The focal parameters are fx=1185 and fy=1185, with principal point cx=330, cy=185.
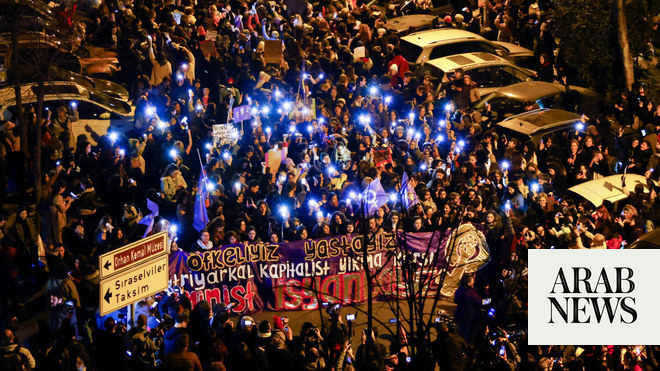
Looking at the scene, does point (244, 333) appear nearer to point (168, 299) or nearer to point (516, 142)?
point (168, 299)

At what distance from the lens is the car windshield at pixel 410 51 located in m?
28.5

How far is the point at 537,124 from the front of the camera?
78.1 feet

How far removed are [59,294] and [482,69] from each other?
46.9ft

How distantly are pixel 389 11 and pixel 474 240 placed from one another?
1560cm

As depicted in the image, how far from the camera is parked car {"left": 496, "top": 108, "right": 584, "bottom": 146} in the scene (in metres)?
23.4

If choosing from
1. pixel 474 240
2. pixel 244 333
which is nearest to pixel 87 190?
pixel 244 333

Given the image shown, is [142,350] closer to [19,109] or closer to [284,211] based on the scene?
[284,211]

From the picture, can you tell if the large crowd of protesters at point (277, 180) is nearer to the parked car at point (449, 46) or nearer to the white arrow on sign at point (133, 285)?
the white arrow on sign at point (133, 285)

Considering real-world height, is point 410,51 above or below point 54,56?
below

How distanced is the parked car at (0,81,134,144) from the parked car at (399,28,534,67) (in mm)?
7736

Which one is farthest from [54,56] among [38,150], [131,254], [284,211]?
[131,254]

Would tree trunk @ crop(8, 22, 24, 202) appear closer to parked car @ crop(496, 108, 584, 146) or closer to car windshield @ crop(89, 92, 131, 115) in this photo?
car windshield @ crop(89, 92, 131, 115)

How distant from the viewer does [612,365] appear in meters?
15.5

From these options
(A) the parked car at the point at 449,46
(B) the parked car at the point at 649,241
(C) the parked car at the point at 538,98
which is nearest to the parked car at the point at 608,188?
(B) the parked car at the point at 649,241
